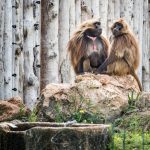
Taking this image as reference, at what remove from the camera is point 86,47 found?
11984mm

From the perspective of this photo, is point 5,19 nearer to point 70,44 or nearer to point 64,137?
point 70,44

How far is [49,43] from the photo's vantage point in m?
12.9

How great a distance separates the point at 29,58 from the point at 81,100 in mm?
2784

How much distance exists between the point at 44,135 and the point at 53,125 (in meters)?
0.51

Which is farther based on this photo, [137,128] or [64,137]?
[137,128]

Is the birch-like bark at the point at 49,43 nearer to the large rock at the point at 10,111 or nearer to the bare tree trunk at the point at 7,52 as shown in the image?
the bare tree trunk at the point at 7,52

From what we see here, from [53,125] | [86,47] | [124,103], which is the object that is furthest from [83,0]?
[53,125]

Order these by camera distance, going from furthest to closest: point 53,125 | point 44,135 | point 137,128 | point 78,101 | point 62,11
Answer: point 62,11
point 78,101
point 137,128
point 53,125
point 44,135

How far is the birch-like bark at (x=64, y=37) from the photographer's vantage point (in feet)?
43.3

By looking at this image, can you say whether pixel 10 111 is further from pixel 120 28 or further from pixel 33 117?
pixel 120 28

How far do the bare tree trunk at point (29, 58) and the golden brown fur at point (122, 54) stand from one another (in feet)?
3.49

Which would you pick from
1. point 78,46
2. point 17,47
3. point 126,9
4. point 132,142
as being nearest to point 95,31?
point 78,46

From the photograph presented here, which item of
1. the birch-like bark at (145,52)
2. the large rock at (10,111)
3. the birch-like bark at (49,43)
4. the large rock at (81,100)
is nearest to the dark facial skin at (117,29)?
the birch-like bark at (49,43)

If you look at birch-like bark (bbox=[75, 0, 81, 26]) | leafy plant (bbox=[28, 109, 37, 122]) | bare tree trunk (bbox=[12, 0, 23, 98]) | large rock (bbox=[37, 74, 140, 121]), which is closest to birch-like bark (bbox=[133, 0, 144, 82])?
birch-like bark (bbox=[75, 0, 81, 26])
